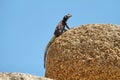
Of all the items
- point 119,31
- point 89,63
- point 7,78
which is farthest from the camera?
point 119,31

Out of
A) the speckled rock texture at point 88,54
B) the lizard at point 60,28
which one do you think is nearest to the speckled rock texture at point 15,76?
the speckled rock texture at point 88,54

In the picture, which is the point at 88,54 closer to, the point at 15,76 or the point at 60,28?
the point at 60,28

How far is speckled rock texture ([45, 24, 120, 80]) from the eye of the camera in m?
7.57

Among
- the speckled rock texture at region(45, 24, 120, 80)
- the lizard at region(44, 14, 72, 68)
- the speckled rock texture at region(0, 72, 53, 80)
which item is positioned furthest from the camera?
the lizard at region(44, 14, 72, 68)

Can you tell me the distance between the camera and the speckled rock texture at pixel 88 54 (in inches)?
298

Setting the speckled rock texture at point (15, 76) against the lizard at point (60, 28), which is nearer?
the speckled rock texture at point (15, 76)

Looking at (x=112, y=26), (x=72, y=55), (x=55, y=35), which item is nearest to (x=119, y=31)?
(x=112, y=26)

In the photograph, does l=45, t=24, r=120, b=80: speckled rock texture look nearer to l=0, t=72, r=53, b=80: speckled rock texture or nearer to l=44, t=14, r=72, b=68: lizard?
l=44, t=14, r=72, b=68: lizard

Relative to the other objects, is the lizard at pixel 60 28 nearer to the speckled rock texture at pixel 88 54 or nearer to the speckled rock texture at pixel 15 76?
the speckled rock texture at pixel 88 54

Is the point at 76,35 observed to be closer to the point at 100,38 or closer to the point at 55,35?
the point at 100,38

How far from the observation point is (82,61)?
7.64 m

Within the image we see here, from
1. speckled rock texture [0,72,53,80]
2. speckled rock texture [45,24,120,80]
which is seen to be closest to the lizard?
speckled rock texture [45,24,120,80]

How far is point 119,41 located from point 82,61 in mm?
1099

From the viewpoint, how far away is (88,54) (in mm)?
7715
